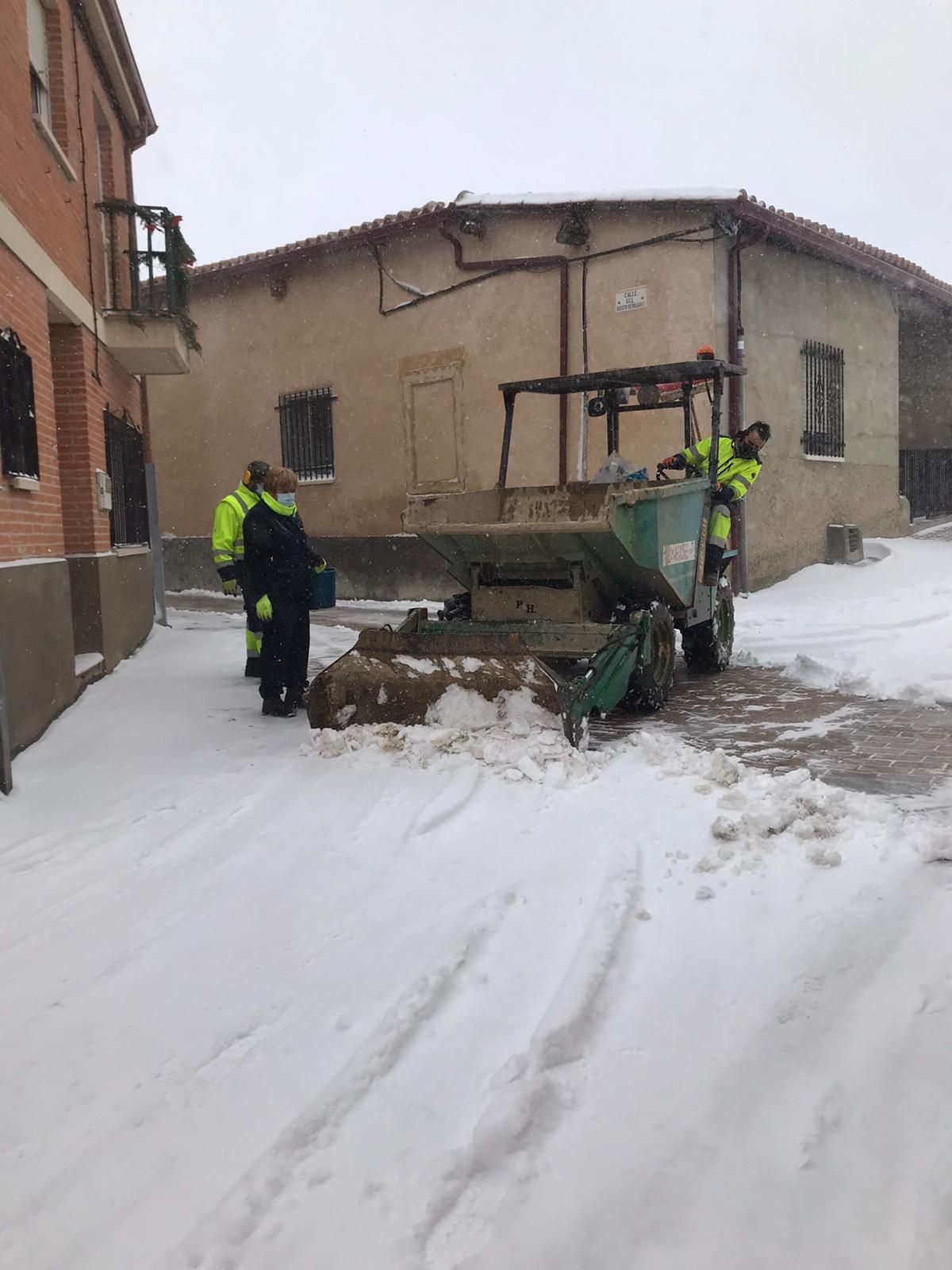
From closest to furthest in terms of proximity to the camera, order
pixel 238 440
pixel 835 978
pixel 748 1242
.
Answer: pixel 748 1242 → pixel 835 978 → pixel 238 440

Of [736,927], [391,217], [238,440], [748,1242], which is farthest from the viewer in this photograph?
[238,440]

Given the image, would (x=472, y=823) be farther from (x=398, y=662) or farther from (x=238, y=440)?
(x=238, y=440)

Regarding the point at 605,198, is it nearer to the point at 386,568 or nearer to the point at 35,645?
the point at 386,568

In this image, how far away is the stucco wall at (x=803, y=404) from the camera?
1234cm

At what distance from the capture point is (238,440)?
56.0 feet

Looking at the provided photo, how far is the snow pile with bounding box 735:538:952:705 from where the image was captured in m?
7.02

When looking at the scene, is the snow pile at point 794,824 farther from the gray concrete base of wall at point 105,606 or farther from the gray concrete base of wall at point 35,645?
the gray concrete base of wall at point 105,606

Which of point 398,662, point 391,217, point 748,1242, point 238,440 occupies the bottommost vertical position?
point 748,1242

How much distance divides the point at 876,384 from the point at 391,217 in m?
7.38

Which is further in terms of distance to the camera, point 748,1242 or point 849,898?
point 849,898

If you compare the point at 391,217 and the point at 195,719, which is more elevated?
the point at 391,217

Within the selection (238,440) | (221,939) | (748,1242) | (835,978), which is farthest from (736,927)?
(238,440)

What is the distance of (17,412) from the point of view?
6.18 m

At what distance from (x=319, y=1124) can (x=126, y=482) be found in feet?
30.7
